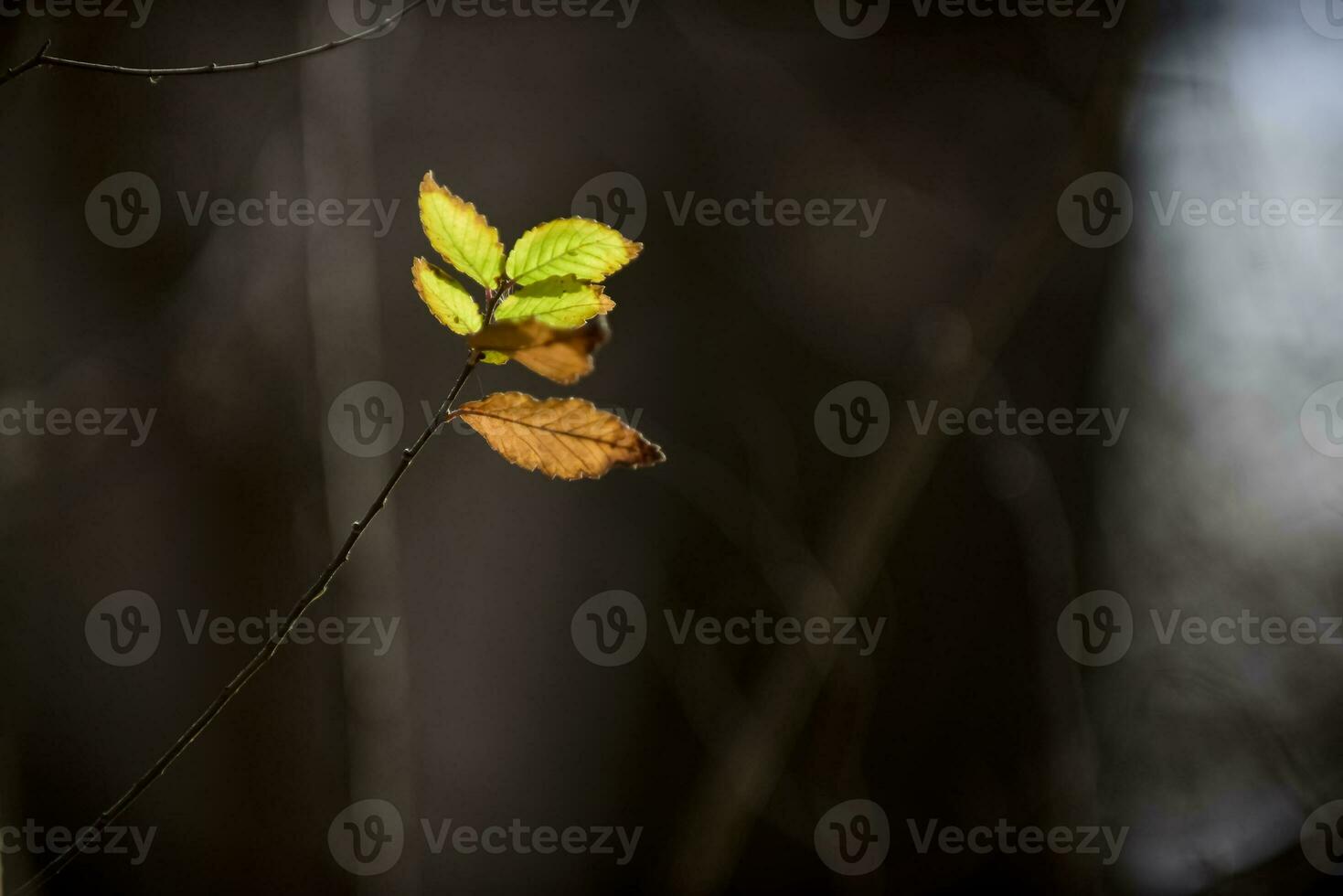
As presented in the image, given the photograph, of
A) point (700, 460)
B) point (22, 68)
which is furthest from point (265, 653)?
point (700, 460)

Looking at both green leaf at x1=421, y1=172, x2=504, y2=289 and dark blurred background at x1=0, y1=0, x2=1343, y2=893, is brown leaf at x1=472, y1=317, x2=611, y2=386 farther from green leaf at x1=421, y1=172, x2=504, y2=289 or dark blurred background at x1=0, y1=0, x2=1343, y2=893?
dark blurred background at x1=0, y1=0, x2=1343, y2=893

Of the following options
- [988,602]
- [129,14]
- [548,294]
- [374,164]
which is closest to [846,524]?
[988,602]

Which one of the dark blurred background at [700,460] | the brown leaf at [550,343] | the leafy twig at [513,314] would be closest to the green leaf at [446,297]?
the leafy twig at [513,314]

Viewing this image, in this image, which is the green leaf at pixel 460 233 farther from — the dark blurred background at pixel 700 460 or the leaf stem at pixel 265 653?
the dark blurred background at pixel 700 460

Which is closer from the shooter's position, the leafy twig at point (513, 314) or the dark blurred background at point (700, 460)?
→ the leafy twig at point (513, 314)

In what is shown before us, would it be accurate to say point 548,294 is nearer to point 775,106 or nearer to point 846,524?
point 846,524

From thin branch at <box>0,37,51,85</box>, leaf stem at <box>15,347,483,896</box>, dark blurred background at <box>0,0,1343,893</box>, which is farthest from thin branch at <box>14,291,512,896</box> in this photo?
dark blurred background at <box>0,0,1343,893</box>

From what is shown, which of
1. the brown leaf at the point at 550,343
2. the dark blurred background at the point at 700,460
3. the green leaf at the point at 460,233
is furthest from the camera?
the dark blurred background at the point at 700,460
